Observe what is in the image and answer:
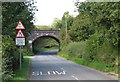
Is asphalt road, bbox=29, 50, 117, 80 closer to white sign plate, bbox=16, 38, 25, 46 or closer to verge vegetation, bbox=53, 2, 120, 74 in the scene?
verge vegetation, bbox=53, 2, 120, 74

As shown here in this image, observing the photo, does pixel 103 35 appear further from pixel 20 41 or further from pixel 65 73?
pixel 20 41

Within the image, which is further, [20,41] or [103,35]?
[103,35]

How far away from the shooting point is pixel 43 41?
15888 centimetres

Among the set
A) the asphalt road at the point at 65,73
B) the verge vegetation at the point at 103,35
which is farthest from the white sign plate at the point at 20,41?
the verge vegetation at the point at 103,35

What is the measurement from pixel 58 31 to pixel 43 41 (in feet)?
184

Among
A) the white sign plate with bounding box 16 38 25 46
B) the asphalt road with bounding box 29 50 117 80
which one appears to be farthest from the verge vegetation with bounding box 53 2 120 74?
the white sign plate with bounding box 16 38 25 46

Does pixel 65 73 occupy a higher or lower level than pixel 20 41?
lower

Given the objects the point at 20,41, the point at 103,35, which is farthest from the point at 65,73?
the point at 20,41

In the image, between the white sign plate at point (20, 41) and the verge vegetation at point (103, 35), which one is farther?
the white sign plate at point (20, 41)

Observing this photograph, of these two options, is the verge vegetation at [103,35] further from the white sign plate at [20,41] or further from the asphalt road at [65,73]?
the white sign plate at [20,41]

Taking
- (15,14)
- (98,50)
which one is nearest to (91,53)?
(98,50)

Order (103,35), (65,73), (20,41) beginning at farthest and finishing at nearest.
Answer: (103,35)
(65,73)
(20,41)

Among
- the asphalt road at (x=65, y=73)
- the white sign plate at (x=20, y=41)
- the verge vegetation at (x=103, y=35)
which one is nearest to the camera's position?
the verge vegetation at (x=103, y=35)

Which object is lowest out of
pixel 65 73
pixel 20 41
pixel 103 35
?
pixel 65 73
